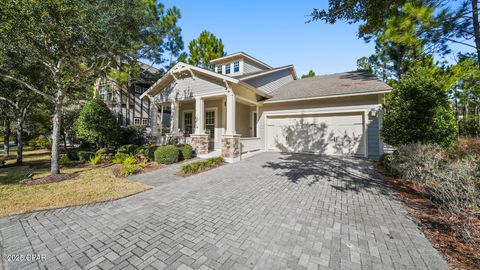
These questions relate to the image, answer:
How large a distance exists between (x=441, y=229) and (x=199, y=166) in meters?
6.68

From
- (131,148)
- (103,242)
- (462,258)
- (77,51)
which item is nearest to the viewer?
(462,258)

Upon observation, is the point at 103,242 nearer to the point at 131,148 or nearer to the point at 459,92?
the point at 131,148

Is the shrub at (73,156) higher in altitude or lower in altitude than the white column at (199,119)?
lower

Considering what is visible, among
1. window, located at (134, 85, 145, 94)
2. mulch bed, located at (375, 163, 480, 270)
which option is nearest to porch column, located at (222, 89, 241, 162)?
mulch bed, located at (375, 163, 480, 270)

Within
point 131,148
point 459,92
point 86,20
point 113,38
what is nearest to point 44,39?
point 86,20

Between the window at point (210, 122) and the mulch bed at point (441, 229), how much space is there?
10.4 metres

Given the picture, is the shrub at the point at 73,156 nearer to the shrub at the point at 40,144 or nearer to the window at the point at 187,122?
the window at the point at 187,122

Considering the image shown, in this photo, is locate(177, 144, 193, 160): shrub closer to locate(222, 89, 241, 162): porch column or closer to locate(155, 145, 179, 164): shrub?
locate(155, 145, 179, 164): shrub

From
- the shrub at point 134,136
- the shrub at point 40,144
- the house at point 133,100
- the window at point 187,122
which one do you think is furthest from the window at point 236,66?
the shrub at point 40,144

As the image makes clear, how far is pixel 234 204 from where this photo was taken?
14.0ft

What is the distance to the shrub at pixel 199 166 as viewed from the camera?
706cm

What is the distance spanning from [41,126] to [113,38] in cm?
1451

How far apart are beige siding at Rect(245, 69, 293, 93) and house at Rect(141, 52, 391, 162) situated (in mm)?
66

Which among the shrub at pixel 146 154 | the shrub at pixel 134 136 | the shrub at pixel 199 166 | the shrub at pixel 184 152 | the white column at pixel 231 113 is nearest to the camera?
the shrub at pixel 199 166
